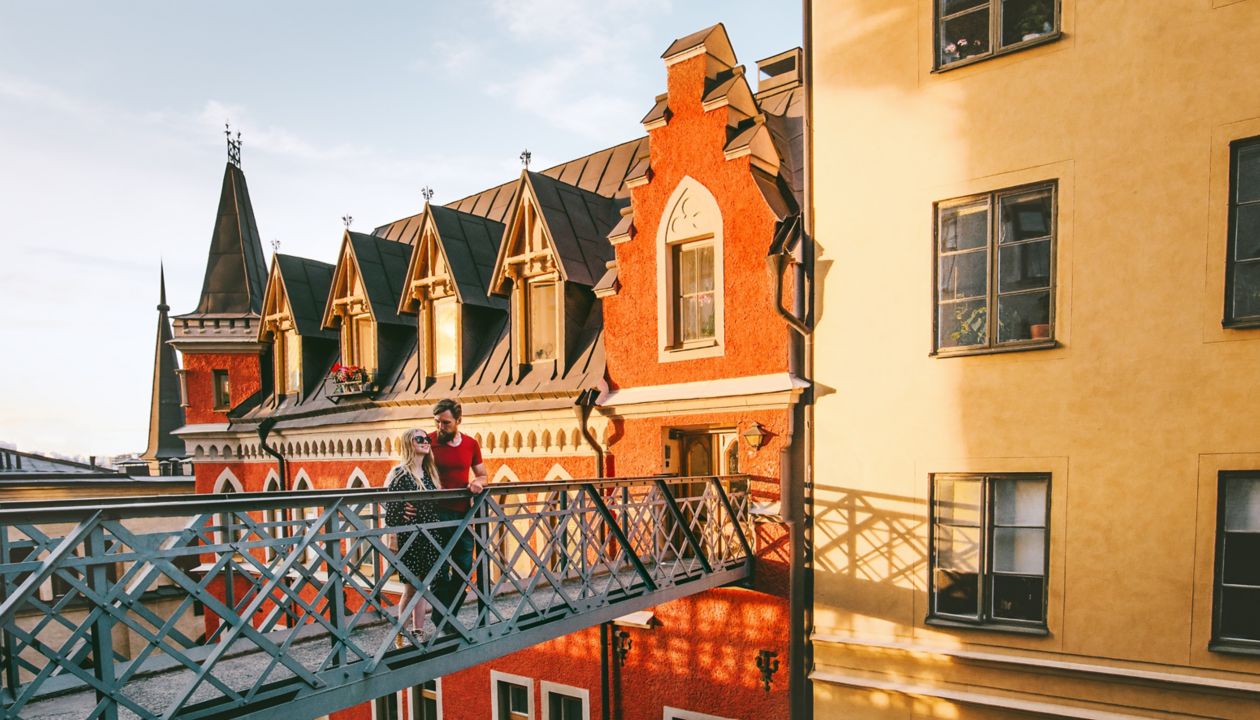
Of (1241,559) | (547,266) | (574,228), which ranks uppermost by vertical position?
(574,228)

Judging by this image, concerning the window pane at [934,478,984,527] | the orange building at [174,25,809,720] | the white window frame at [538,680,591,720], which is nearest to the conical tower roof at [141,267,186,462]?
the orange building at [174,25,809,720]

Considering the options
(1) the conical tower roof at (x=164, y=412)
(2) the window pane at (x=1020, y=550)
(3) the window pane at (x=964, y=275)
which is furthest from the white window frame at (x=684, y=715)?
(1) the conical tower roof at (x=164, y=412)

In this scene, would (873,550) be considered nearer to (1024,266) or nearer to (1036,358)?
(1036,358)

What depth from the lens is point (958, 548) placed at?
8.20m

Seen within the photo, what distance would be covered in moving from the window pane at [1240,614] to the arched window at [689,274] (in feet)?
19.8

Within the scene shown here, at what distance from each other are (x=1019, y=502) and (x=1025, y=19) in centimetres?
538

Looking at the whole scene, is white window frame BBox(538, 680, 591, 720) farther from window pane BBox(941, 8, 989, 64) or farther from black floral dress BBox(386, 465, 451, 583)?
window pane BBox(941, 8, 989, 64)

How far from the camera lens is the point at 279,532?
1700cm

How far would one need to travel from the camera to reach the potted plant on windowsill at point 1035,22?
7852 mm

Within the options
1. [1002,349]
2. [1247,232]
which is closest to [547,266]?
[1002,349]

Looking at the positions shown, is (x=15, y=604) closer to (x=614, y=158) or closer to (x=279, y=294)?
(x=614, y=158)

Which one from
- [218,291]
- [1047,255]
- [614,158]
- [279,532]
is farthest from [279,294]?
[1047,255]

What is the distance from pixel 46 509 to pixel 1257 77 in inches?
402

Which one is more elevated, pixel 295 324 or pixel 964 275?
pixel 964 275
